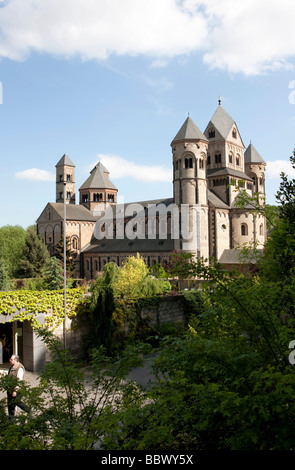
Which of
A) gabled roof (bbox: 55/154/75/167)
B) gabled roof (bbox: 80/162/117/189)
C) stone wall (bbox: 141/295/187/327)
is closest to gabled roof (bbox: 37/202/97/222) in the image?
gabled roof (bbox: 80/162/117/189)

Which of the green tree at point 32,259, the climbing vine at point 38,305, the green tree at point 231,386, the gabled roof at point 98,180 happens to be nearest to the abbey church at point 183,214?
the gabled roof at point 98,180

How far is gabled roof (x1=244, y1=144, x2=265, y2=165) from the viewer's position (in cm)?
6138

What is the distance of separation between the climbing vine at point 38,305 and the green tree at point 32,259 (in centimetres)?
3543

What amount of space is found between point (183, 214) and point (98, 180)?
30.2 m

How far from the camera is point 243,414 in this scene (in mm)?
3650

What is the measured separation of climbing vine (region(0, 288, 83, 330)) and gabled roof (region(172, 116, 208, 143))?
1307 inches

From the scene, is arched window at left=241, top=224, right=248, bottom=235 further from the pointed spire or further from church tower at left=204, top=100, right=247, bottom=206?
the pointed spire

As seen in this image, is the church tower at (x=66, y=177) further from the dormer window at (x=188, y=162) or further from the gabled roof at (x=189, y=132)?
the dormer window at (x=188, y=162)

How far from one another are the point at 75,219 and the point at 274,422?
191 ft

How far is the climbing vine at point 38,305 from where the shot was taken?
14.2 m
